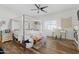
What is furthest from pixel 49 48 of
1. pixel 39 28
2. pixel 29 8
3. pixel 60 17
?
pixel 29 8

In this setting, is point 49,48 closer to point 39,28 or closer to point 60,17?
point 39,28

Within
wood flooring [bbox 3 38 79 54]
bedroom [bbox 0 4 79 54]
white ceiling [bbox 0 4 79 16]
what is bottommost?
wood flooring [bbox 3 38 79 54]

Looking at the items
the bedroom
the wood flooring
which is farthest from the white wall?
the wood flooring

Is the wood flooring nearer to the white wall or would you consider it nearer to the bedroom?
the bedroom

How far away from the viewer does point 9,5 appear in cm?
216

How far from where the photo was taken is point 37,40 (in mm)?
2182

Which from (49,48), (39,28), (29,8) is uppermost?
(29,8)

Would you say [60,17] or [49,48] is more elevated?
[60,17]
